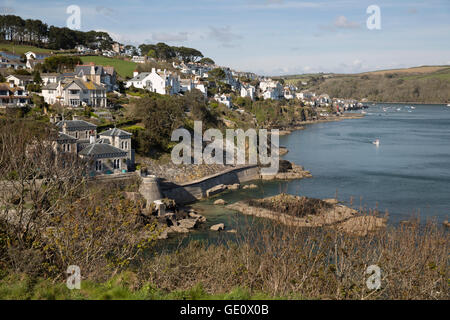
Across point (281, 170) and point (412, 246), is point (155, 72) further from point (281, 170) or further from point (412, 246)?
point (412, 246)

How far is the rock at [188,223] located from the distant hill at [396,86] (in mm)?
140369

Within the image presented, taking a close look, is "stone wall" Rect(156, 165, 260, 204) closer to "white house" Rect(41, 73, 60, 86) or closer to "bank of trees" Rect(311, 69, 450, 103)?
"white house" Rect(41, 73, 60, 86)

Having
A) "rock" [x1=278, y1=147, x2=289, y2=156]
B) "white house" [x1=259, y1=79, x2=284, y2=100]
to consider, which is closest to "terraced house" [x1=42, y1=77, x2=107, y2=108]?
"rock" [x1=278, y1=147, x2=289, y2=156]

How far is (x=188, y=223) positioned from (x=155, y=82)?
33.6 metres

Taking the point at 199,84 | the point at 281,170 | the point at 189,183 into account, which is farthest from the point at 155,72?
the point at 189,183

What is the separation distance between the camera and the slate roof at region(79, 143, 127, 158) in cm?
2711

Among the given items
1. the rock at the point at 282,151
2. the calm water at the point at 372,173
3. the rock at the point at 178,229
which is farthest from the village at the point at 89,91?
the rock at the point at 282,151

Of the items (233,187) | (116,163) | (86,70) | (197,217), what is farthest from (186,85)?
(197,217)

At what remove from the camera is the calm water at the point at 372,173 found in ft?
92.2

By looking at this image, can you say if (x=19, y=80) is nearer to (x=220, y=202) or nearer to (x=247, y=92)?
(x=220, y=202)

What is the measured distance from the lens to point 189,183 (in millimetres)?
30438

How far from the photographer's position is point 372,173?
39688 millimetres

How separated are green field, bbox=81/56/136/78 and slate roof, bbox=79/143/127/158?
3419 centimetres
